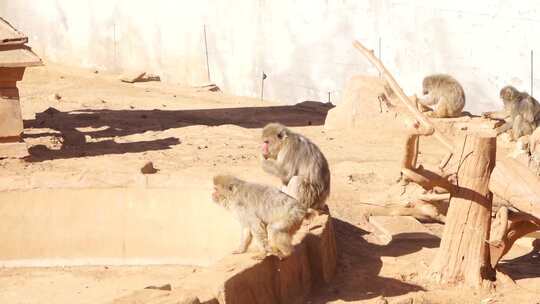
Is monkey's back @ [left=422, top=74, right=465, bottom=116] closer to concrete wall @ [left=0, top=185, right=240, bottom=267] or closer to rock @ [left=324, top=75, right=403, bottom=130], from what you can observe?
rock @ [left=324, top=75, right=403, bottom=130]

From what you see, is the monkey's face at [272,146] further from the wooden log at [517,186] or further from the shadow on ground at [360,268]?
the wooden log at [517,186]

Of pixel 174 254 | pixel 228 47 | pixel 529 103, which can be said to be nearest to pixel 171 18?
pixel 228 47

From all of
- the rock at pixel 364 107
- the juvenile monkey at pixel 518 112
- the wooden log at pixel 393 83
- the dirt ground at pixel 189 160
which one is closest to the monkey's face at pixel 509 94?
the juvenile monkey at pixel 518 112

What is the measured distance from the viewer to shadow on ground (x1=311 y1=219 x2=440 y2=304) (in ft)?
33.2

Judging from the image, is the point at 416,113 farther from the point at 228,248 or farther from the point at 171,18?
the point at 171,18

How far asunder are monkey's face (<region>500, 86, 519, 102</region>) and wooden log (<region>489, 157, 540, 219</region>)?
5903mm

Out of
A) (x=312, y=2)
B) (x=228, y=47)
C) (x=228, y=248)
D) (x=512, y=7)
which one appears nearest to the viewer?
(x=228, y=248)

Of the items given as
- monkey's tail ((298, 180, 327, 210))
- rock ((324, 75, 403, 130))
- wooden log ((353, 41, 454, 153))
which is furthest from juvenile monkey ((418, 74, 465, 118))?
wooden log ((353, 41, 454, 153))

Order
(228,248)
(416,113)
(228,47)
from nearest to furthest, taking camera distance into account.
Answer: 1. (416,113)
2. (228,248)
3. (228,47)

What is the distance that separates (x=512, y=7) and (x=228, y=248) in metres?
7.68

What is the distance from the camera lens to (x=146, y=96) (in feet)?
65.1

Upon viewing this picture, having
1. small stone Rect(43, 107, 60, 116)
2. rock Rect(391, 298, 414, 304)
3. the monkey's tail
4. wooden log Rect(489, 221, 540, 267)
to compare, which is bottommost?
rock Rect(391, 298, 414, 304)

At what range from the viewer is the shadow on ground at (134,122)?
15844mm

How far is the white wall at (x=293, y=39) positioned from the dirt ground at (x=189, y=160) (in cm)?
57
